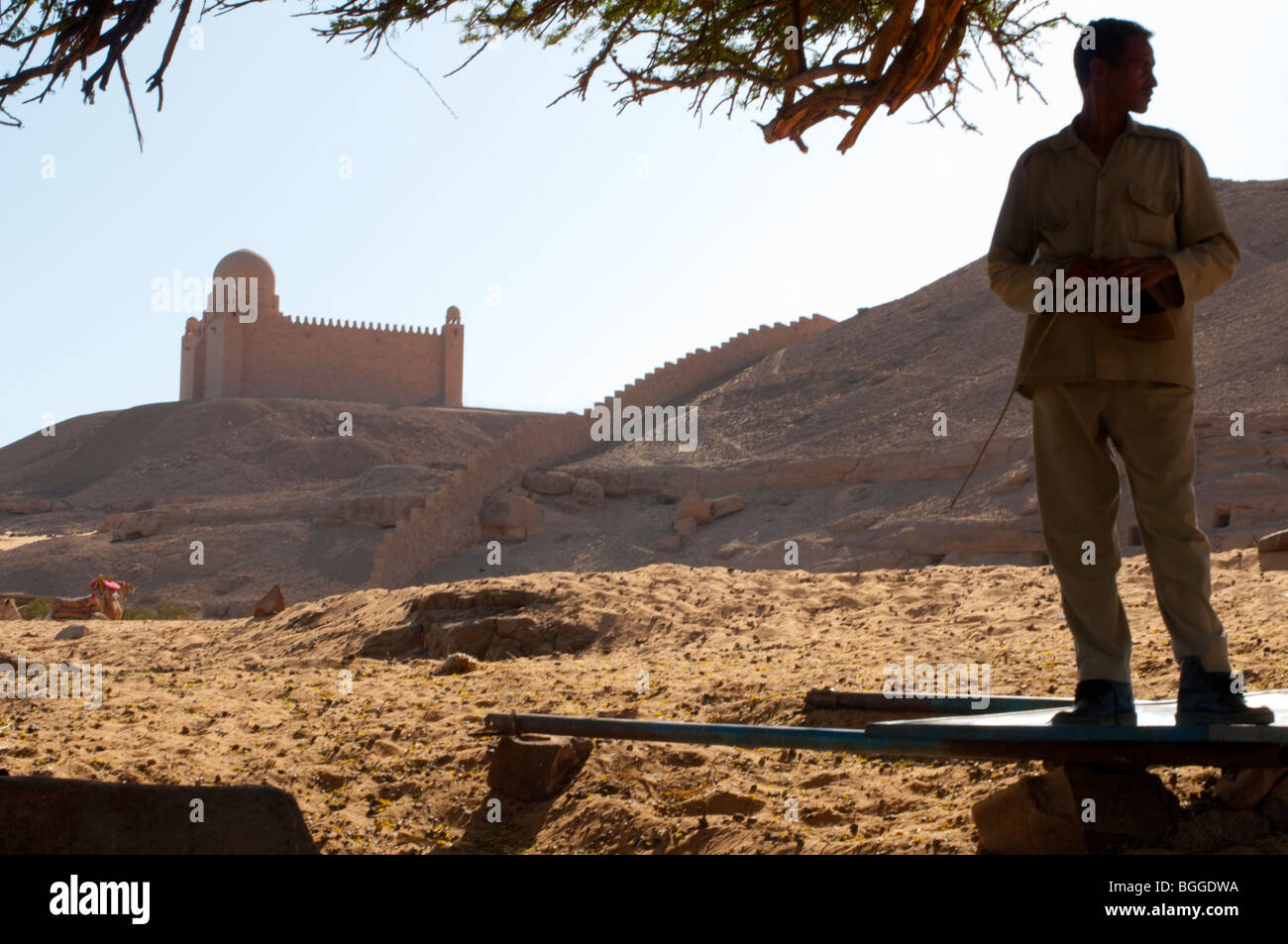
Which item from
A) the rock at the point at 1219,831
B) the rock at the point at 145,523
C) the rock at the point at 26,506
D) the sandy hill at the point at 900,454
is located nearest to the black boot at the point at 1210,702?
the rock at the point at 1219,831

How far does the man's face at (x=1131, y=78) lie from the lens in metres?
3.29

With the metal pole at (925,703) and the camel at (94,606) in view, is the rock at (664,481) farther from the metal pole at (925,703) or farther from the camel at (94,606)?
the metal pole at (925,703)

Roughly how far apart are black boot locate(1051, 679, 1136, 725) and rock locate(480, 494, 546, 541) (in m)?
19.6

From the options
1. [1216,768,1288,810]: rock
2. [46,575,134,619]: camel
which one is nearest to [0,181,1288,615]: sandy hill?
[46,575,134,619]: camel

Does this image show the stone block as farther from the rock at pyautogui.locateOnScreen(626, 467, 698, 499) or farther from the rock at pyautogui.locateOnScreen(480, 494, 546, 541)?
the rock at pyautogui.locateOnScreen(480, 494, 546, 541)

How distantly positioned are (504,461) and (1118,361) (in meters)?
21.3

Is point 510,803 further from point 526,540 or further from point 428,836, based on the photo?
point 526,540

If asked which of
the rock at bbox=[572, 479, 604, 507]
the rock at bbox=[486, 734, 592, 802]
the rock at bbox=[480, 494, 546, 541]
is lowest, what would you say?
the rock at bbox=[486, 734, 592, 802]

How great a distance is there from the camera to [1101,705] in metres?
3.29

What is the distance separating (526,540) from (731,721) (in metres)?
17.1

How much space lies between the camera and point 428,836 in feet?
15.0

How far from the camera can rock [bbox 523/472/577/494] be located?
23.9 metres

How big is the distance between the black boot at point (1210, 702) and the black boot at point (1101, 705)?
0.51 feet

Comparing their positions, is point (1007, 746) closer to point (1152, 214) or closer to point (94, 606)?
point (1152, 214)
